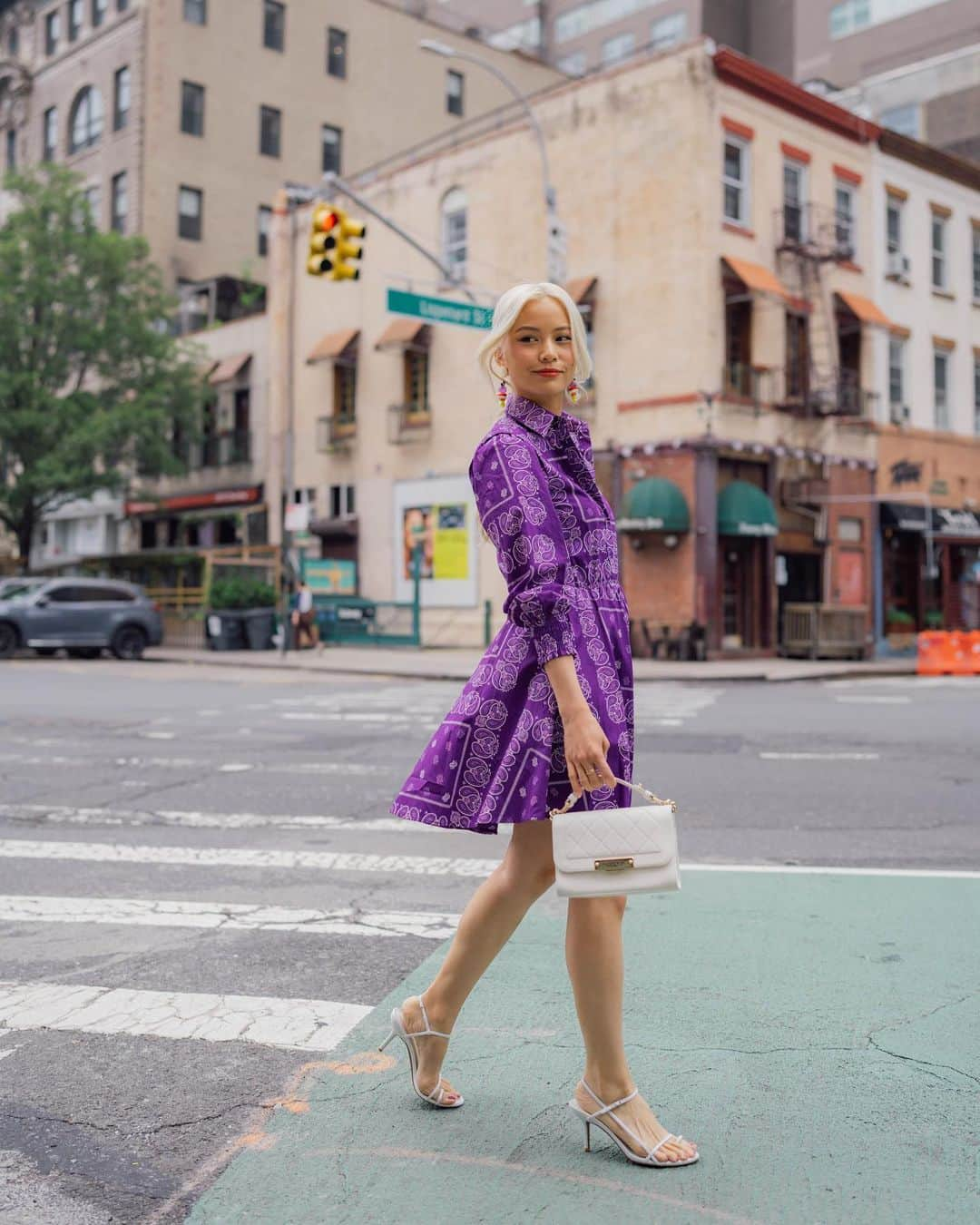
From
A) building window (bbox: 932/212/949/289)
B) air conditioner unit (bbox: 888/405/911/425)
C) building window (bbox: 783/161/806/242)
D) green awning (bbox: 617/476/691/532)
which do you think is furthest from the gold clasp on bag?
building window (bbox: 932/212/949/289)

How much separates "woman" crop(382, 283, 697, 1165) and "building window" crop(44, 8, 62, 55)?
50367mm

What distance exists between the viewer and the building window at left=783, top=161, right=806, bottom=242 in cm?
2892

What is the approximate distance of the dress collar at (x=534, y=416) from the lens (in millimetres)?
3145

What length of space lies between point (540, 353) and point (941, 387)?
106ft

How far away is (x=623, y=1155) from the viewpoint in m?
2.96

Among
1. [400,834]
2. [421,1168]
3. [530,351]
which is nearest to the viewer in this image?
[421,1168]

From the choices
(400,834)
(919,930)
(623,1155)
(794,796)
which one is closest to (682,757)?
(794,796)

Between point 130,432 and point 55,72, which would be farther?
point 55,72

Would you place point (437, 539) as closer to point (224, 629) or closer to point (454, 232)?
point (224, 629)

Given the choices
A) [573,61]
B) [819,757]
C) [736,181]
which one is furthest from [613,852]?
[573,61]

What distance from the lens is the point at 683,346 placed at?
1051 inches

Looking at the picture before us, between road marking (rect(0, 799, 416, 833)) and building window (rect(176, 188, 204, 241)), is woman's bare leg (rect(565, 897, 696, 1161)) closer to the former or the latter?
road marking (rect(0, 799, 416, 833))

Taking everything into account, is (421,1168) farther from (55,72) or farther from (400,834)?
(55,72)

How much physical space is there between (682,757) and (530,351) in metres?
7.65
